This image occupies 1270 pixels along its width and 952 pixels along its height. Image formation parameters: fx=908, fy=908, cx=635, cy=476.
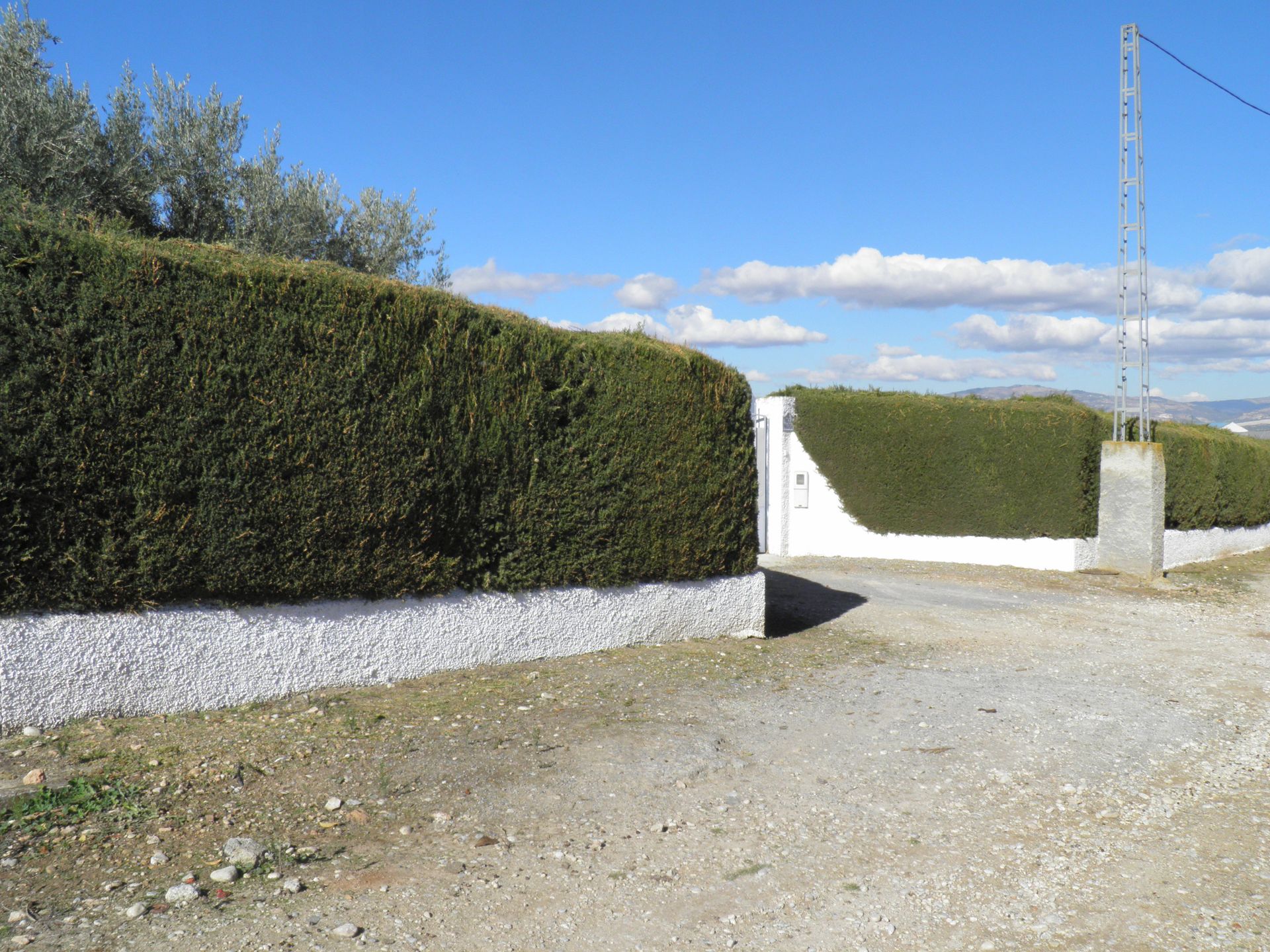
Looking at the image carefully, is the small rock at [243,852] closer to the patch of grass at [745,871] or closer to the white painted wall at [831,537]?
the patch of grass at [745,871]

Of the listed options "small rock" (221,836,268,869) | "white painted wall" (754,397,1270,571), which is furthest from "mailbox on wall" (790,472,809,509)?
"small rock" (221,836,268,869)

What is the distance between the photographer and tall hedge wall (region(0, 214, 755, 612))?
5.52 m

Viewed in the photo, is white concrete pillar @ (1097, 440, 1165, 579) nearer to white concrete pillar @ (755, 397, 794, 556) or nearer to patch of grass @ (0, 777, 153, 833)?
white concrete pillar @ (755, 397, 794, 556)

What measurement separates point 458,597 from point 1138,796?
5012mm

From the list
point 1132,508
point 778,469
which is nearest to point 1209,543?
point 1132,508

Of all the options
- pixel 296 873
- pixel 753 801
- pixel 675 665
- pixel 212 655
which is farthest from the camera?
pixel 675 665

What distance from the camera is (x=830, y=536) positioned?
1736 cm

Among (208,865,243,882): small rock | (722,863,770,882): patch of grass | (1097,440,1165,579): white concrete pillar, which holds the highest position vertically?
(1097,440,1165,579): white concrete pillar

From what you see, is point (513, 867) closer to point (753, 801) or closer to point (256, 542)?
point (753, 801)

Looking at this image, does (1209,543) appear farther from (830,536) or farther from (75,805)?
(75,805)

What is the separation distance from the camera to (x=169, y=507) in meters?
5.91

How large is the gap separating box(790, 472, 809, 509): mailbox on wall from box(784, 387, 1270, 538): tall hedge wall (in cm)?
47

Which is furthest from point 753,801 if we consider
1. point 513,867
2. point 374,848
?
point 374,848

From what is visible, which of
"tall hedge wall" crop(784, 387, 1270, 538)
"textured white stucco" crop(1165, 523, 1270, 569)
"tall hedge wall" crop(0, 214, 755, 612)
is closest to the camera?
"tall hedge wall" crop(0, 214, 755, 612)
